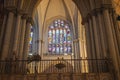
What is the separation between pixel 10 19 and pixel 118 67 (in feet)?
27.9

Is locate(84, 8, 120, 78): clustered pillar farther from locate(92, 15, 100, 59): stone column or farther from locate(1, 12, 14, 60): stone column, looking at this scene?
locate(1, 12, 14, 60): stone column

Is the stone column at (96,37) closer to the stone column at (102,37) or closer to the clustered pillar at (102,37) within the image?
the clustered pillar at (102,37)

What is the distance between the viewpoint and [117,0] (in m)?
18.0

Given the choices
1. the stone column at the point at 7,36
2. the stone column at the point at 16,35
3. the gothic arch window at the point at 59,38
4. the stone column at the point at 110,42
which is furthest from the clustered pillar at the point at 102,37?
the gothic arch window at the point at 59,38

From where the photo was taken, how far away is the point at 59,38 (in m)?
26.7

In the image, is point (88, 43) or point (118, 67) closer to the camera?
point (118, 67)

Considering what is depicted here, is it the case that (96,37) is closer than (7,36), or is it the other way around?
(7,36)

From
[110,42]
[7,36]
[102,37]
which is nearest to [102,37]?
[102,37]

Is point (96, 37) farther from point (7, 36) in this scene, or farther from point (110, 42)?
point (7, 36)

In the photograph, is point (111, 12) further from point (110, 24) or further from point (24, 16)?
point (24, 16)

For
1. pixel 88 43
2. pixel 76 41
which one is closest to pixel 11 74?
pixel 88 43

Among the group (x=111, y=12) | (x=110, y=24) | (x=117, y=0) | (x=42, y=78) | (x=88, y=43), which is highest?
(x=117, y=0)

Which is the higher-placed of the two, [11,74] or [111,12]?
[111,12]

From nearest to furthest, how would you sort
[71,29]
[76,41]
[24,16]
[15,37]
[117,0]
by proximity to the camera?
[15,37] → [24,16] → [117,0] → [76,41] → [71,29]
